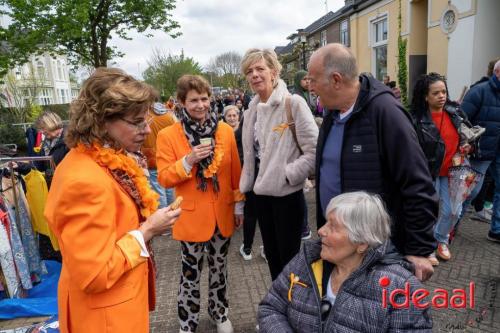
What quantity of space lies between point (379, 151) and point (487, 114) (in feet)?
10.5

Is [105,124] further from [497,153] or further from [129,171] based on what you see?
[497,153]

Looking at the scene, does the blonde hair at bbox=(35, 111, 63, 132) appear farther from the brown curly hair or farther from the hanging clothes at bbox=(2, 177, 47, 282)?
the brown curly hair

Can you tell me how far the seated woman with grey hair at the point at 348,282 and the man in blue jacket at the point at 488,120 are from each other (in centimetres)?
325

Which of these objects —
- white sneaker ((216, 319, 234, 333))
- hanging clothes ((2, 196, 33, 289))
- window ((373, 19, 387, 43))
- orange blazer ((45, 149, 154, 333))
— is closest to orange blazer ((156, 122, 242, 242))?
white sneaker ((216, 319, 234, 333))

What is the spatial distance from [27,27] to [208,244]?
1629cm

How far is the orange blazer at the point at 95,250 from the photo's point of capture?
1389 mm

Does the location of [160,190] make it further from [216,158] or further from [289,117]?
[289,117]

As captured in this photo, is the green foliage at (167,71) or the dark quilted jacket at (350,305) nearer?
the dark quilted jacket at (350,305)

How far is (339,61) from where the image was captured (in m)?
1.94

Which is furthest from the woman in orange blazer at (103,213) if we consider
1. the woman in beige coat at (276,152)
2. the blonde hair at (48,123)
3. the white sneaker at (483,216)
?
the white sneaker at (483,216)

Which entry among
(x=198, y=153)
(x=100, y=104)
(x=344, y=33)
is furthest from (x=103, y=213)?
(x=344, y=33)

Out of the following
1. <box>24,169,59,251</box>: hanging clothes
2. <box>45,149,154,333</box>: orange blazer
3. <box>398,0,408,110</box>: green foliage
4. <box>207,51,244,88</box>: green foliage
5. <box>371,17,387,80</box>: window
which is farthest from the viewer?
<box>207,51,244,88</box>: green foliage

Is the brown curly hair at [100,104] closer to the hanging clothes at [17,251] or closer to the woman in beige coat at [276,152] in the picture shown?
the woman in beige coat at [276,152]

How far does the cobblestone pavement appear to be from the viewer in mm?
3051
